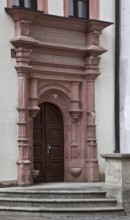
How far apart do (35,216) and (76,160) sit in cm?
392

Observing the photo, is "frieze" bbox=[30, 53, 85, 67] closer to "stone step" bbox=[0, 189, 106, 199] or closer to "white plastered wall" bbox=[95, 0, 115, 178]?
"white plastered wall" bbox=[95, 0, 115, 178]

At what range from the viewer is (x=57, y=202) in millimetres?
13422

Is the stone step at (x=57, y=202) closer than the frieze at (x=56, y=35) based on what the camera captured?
Yes

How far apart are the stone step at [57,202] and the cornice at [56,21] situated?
4688 mm

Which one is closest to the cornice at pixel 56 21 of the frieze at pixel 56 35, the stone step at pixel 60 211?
the frieze at pixel 56 35

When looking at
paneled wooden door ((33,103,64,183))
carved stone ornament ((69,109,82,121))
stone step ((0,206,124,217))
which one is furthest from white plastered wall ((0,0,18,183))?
carved stone ornament ((69,109,82,121))

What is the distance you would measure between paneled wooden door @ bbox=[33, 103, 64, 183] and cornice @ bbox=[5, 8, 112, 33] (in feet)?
7.30

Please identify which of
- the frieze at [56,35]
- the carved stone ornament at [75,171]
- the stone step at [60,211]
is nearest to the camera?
the stone step at [60,211]

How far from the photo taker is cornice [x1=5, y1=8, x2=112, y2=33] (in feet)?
50.0

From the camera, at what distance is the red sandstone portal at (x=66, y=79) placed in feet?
50.9

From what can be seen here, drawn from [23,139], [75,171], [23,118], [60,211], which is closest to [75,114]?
[75,171]

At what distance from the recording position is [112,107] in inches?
683

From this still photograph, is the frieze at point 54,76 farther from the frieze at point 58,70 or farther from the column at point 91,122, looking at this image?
the column at point 91,122

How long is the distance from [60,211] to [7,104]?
3456 millimetres
